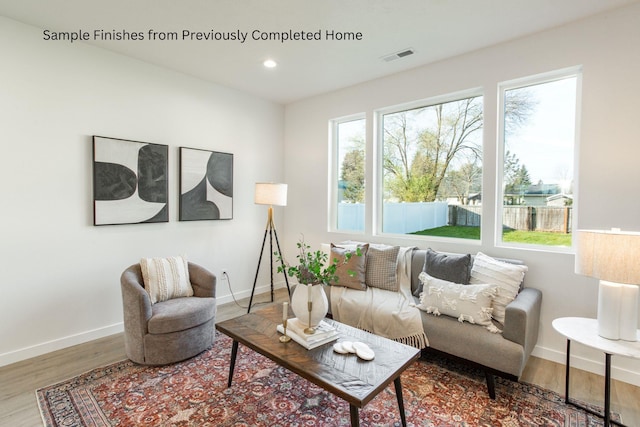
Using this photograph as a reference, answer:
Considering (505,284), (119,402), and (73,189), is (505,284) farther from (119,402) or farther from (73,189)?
(73,189)

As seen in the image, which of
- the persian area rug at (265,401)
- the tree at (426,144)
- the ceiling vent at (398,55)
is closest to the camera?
the persian area rug at (265,401)

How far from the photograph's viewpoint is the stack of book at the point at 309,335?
1935 mm

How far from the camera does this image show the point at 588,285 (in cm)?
250

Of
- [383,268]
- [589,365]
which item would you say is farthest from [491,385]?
[383,268]

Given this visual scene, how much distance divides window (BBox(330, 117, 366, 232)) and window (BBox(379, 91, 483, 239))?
0.32 m

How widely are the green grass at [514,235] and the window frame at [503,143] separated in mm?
32

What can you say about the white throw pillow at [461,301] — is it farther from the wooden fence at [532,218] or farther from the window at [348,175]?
the window at [348,175]

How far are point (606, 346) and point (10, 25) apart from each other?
4807 mm

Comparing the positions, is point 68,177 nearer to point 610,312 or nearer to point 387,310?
point 387,310

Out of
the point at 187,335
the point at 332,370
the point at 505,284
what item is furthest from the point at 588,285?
the point at 187,335

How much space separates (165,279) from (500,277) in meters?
2.91

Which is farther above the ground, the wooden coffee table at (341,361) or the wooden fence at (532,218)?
the wooden fence at (532,218)

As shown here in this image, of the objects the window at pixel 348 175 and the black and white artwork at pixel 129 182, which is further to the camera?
the window at pixel 348 175

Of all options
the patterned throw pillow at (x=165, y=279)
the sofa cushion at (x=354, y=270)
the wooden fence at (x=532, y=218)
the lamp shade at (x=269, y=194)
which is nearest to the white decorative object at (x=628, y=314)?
the wooden fence at (x=532, y=218)
